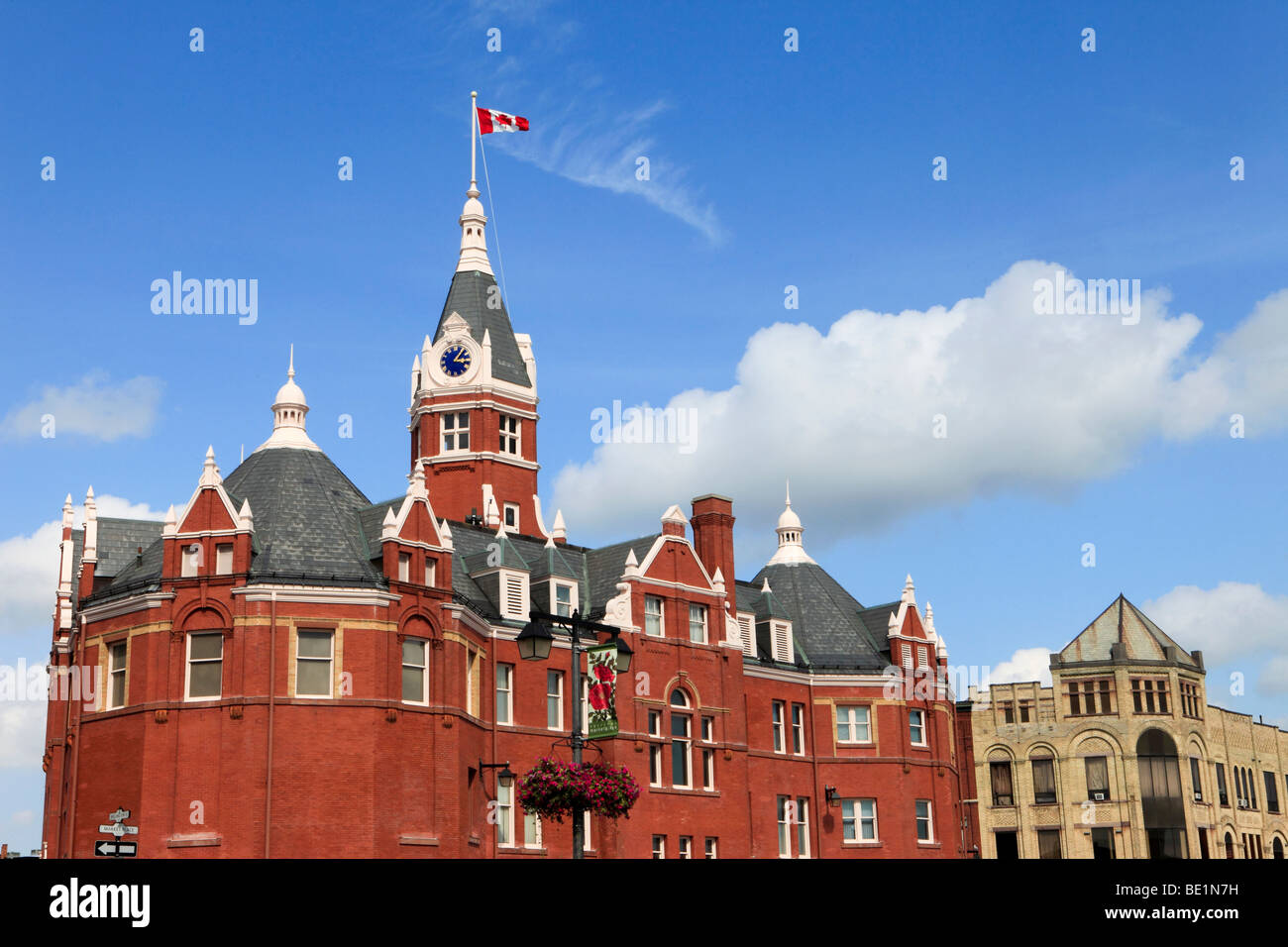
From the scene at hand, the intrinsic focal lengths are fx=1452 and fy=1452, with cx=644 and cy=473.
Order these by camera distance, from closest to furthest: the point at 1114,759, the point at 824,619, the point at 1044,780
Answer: the point at 824,619, the point at 1114,759, the point at 1044,780

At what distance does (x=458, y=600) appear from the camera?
50875 millimetres

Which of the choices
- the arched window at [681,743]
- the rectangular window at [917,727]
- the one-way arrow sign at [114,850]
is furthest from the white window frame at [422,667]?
the rectangular window at [917,727]

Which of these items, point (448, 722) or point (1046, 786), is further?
point (1046, 786)

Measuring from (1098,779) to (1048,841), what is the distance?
17.1 ft

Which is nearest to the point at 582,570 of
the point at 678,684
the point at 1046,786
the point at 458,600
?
the point at 678,684

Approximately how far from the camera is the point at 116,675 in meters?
49.3

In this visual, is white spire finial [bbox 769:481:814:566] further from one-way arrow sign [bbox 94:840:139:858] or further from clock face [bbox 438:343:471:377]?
one-way arrow sign [bbox 94:840:139:858]

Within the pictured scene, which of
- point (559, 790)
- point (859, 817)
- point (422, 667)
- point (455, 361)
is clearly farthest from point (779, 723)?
point (559, 790)

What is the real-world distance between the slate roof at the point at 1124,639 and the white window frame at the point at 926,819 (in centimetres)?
3369

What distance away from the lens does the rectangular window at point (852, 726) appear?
6744 centimetres

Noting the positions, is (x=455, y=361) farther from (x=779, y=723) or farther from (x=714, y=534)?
(x=779, y=723)

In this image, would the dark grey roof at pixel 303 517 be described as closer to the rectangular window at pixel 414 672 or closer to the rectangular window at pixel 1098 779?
the rectangular window at pixel 414 672
